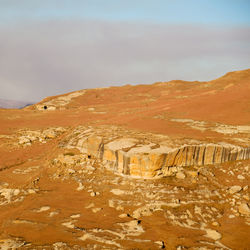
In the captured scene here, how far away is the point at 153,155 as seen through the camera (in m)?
9.28

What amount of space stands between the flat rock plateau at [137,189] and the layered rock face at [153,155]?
48mm

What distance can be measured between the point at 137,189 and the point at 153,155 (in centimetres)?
168

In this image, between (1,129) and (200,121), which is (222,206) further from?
(1,129)

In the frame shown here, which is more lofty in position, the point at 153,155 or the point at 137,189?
the point at 153,155

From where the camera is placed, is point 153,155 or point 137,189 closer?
point 137,189

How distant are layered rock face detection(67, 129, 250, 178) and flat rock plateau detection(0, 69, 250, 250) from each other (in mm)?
48

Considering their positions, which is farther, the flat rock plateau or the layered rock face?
the layered rock face

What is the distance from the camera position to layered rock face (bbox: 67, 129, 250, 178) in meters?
9.32

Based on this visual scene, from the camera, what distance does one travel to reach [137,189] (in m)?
8.65

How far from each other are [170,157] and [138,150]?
1.54 meters

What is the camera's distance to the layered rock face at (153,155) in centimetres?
932

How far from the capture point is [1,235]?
244 inches

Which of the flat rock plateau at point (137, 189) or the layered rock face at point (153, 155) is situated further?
the layered rock face at point (153, 155)

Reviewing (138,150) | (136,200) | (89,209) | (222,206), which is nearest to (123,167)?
(138,150)
